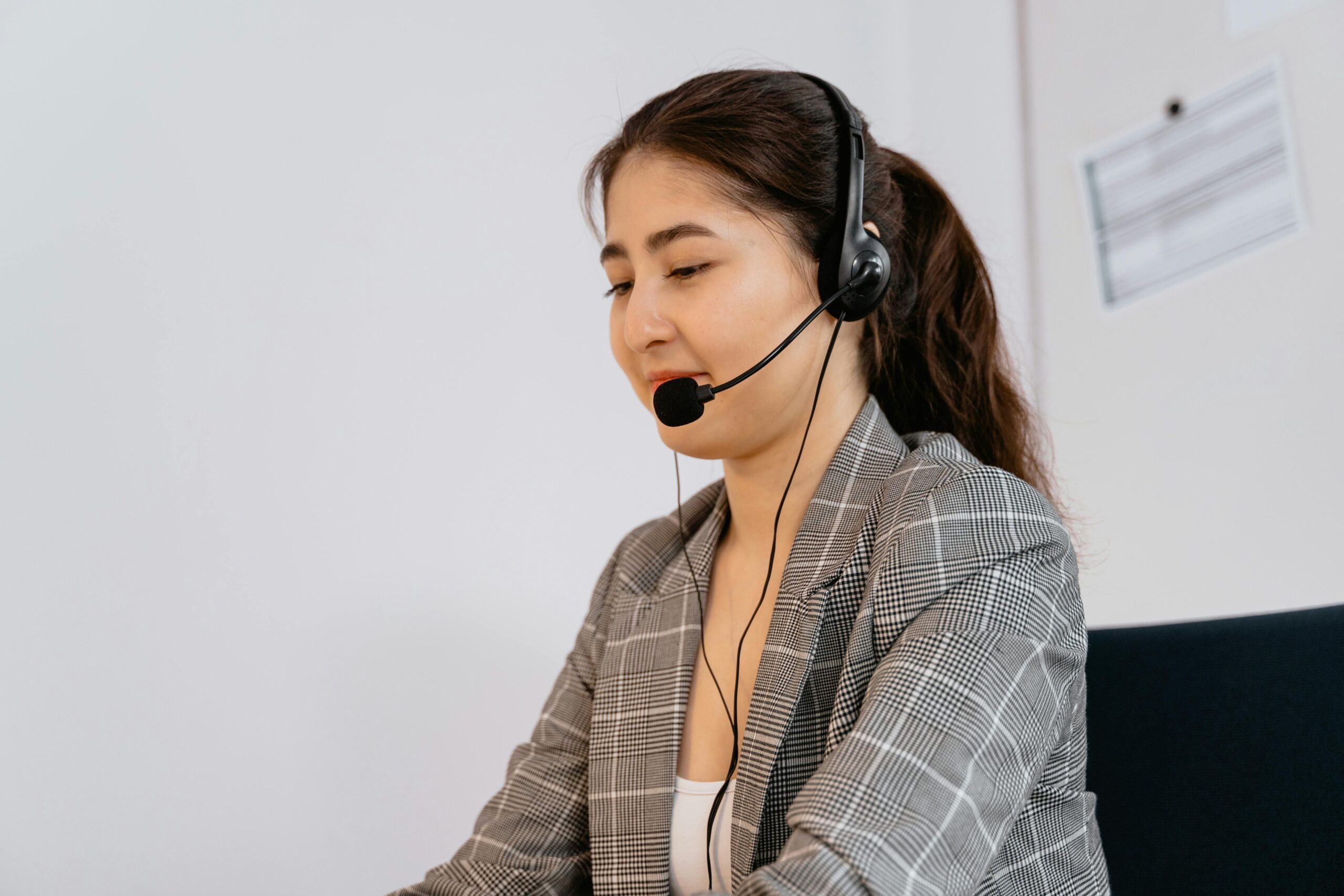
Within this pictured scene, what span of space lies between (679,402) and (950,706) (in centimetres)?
34

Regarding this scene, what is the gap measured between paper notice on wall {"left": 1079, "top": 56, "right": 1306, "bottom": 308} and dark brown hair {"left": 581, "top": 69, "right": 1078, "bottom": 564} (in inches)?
22.9

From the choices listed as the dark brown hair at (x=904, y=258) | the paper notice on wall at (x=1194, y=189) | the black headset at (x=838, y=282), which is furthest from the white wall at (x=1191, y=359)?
the black headset at (x=838, y=282)

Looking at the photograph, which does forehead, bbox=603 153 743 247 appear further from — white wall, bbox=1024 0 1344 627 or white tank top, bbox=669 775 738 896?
white wall, bbox=1024 0 1344 627

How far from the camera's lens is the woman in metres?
0.74

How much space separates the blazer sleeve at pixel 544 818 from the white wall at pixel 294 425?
28 cm

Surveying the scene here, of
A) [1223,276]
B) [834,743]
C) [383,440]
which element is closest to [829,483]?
[834,743]

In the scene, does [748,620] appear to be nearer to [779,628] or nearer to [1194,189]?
[779,628]

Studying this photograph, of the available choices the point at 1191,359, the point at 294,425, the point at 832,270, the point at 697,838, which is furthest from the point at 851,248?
the point at 1191,359

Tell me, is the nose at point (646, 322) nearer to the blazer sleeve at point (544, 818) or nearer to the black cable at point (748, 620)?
the black cable at point (748, 620)

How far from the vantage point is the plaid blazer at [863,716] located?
71cm

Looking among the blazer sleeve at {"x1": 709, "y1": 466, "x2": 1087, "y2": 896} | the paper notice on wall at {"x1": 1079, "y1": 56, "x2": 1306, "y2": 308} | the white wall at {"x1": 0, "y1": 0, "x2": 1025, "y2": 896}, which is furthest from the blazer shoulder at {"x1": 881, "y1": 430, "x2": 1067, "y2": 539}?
the paper notice on wall at {"x1": 1079, "y1": 56, "x2": 1306, "y2": 308}

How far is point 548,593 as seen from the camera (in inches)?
58.1

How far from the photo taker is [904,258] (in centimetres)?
112

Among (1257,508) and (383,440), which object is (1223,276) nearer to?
(1257,508)
